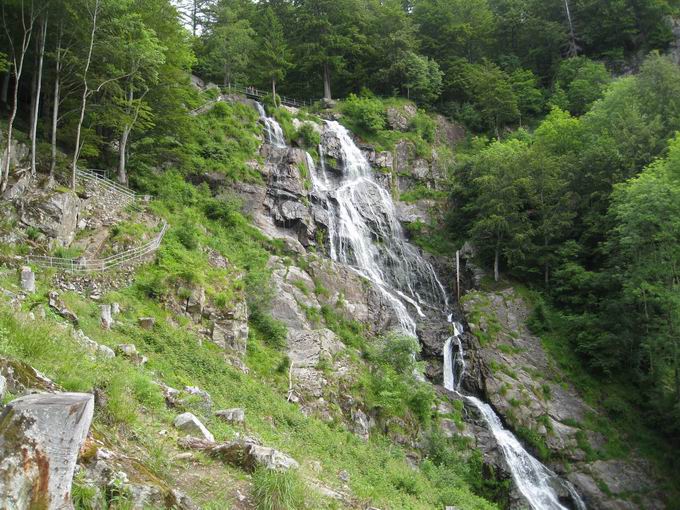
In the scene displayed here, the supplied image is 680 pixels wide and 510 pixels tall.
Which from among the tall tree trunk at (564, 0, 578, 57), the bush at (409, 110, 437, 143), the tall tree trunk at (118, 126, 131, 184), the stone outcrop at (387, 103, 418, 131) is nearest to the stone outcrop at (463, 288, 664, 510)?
the bush at (409, 110, 437, 143)

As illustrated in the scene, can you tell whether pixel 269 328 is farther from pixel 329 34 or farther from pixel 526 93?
pixel 526 93

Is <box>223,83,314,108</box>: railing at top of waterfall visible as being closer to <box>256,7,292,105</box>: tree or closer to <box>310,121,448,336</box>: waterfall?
<box>256,7,292,105</box>: tree

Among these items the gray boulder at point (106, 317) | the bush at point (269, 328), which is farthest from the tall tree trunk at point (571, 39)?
the gray boulder at point (106, 317)

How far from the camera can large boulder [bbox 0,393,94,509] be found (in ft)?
11.5

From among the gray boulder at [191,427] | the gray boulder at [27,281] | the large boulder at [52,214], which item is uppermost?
the large boulder at [52,214]

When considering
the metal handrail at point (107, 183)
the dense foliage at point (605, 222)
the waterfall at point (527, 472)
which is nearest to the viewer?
the waterfall at point (527, 472)

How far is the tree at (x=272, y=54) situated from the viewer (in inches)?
1431

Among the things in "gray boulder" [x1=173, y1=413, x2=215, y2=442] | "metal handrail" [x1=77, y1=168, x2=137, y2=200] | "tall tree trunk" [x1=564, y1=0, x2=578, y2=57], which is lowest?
"gray boulder" [x1=173, y1=413, x2=215, y2=442]

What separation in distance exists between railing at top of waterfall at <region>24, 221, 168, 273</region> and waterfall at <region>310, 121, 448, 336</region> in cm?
1101

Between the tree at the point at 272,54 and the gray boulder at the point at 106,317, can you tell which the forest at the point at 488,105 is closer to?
the tree at the point at 272,54

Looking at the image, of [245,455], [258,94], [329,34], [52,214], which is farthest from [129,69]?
[329,34]

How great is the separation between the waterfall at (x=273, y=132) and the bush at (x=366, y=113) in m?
6.77

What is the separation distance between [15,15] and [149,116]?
6108mm

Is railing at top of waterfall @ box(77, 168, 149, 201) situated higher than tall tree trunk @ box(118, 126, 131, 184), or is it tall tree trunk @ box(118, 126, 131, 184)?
tall tree trunk @ box(118, 126, 131, 184)
